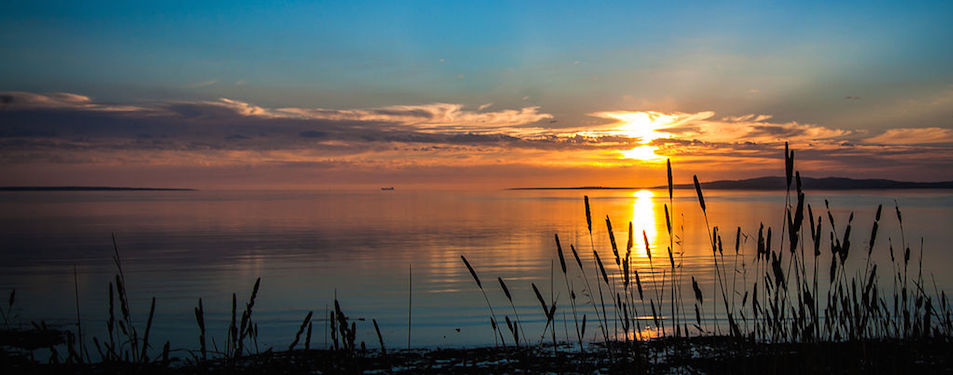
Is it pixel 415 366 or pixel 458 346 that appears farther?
pixel 458 346

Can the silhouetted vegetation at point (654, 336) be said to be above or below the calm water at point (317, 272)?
above

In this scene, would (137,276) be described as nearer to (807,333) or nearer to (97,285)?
(97,285)

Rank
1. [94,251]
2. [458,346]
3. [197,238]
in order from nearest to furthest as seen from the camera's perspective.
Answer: [458,346]
[94,251]
[197,238]

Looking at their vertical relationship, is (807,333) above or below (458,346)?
above

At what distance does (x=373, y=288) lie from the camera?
15742 mm

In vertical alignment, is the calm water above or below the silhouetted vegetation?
below

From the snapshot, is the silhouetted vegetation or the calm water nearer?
the silhouetted vegetation

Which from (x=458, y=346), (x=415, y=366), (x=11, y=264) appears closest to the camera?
(x=415, y=366)

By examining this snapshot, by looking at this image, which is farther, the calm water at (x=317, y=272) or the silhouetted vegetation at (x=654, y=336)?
the calm water at (x=317, y=272)

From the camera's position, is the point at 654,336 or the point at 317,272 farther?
the point at 317,272

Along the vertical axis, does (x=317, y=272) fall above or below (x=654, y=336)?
below

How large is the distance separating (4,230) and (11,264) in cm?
1858

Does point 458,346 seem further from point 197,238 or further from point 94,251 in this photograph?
point 197,238

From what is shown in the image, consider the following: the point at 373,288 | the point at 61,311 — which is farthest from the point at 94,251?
the point at 373,288
